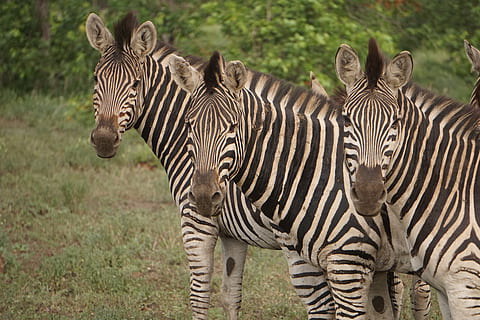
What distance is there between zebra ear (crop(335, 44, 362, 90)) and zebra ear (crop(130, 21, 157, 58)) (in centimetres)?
195

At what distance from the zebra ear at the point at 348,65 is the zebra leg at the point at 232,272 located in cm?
225

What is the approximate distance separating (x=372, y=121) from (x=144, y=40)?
7.97 ft

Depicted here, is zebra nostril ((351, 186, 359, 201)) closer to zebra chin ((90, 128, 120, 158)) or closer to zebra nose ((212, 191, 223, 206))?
zebra nose ((212, 191, 223, 206))

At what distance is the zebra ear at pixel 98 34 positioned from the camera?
19.6ft

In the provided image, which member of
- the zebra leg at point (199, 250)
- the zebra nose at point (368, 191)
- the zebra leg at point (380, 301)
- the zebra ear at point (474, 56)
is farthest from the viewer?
the zebra ear at point (474, 56)

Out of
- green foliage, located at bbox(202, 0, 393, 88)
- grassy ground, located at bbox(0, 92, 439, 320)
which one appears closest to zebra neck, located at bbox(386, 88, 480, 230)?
grassy ground, located at bbox(0, 92, 439, 320)

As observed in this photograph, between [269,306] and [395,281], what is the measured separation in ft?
5.53

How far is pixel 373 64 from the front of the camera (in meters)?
4.33

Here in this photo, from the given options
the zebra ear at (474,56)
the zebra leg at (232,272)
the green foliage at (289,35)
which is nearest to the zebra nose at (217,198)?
the zebra leg at (232,272)

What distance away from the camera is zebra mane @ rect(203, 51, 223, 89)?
4.63 meters

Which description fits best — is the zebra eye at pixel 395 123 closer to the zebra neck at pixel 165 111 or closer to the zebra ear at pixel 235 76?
the zebra ear at pixel 235 76

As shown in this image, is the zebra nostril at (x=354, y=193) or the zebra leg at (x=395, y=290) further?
the zebra leg at (x=395, y=290)

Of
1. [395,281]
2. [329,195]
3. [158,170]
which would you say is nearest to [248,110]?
[329,195]

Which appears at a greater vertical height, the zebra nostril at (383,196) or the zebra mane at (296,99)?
the zebra mane at (296,99)
